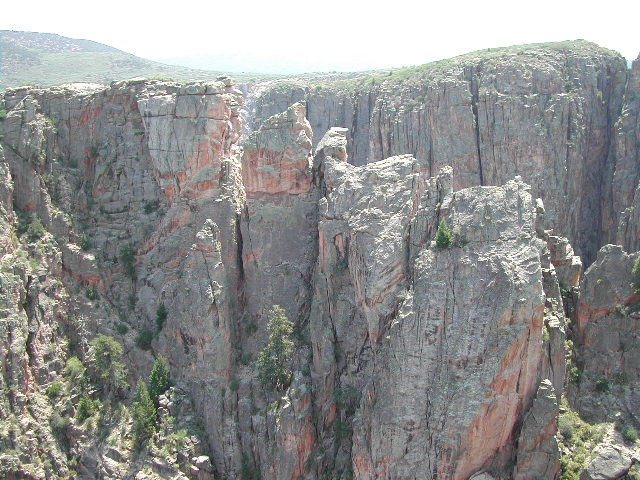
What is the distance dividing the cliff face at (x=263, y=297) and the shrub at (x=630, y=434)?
266cm

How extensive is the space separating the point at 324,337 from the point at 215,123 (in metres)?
18.8

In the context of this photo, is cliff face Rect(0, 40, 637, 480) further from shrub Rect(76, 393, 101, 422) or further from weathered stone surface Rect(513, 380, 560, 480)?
shrub Rect(76, 393, 101, 422)

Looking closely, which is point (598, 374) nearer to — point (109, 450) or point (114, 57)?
point (109, 450)

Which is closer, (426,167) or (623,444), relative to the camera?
(623,444)

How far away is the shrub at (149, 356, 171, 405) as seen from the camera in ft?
157

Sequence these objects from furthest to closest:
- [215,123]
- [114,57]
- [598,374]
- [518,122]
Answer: [114,57], [518,122], [215,123], [598,374]

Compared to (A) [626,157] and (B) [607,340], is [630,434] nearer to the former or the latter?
(B) [607,340]

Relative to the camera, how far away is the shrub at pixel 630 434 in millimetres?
39438

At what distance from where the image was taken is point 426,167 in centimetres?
8262

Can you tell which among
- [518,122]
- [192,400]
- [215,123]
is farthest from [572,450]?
[518,122]

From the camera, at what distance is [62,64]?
124188mm

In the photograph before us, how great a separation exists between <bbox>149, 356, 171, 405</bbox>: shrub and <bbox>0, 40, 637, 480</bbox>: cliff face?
747 mm

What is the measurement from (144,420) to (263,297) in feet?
36.3

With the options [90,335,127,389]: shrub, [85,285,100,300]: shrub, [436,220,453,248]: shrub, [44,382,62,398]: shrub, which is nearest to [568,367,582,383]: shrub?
[436,220,453,248]: shrub
